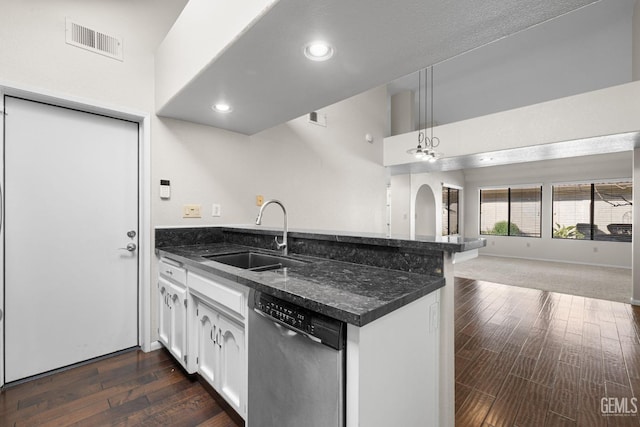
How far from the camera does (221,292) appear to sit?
154 centimetres

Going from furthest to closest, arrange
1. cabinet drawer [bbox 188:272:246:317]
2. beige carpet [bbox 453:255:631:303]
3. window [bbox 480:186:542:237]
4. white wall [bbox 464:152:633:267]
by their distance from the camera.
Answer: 1. window [bbox 480:186:542:237]
2. white wall [bbox 464:152:633:267]
3. beige carpet [bbox 453:255:631:303]
4. cabinet drawer [bbox 188:272:246:317]

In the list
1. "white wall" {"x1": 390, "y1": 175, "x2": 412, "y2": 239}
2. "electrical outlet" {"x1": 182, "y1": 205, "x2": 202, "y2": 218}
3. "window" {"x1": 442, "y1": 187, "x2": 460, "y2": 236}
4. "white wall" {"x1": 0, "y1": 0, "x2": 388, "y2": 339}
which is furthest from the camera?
"window" {"x1": 442, "y1": 187, "x2": 460, "y2": 236}

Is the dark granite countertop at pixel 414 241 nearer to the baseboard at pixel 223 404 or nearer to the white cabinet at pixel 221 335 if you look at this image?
the white cabinet at pixel 221 335

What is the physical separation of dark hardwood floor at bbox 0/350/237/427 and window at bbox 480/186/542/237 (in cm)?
956

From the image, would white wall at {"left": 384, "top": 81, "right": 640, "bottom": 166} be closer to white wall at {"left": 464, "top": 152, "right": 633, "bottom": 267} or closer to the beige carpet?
the beige carpet

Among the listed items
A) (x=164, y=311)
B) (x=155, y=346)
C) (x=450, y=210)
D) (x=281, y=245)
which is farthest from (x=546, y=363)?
(x=450, y=210)

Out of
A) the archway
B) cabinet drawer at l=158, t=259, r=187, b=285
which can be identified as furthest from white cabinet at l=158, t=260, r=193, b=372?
the archway

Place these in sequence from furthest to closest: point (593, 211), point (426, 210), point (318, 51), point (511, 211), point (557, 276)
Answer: point (511, 211) → point (426, 210) → point (593, 211) → point (557, 276) → point (318, 51)

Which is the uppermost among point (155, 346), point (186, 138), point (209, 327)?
point (186, 138)

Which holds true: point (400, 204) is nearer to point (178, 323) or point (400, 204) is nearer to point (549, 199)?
point (549, 199)

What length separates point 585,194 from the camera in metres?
7.39

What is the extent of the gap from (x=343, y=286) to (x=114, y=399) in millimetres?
1774

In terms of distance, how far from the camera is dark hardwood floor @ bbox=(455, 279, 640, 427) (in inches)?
67.5

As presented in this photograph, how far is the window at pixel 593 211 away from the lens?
690 cm
